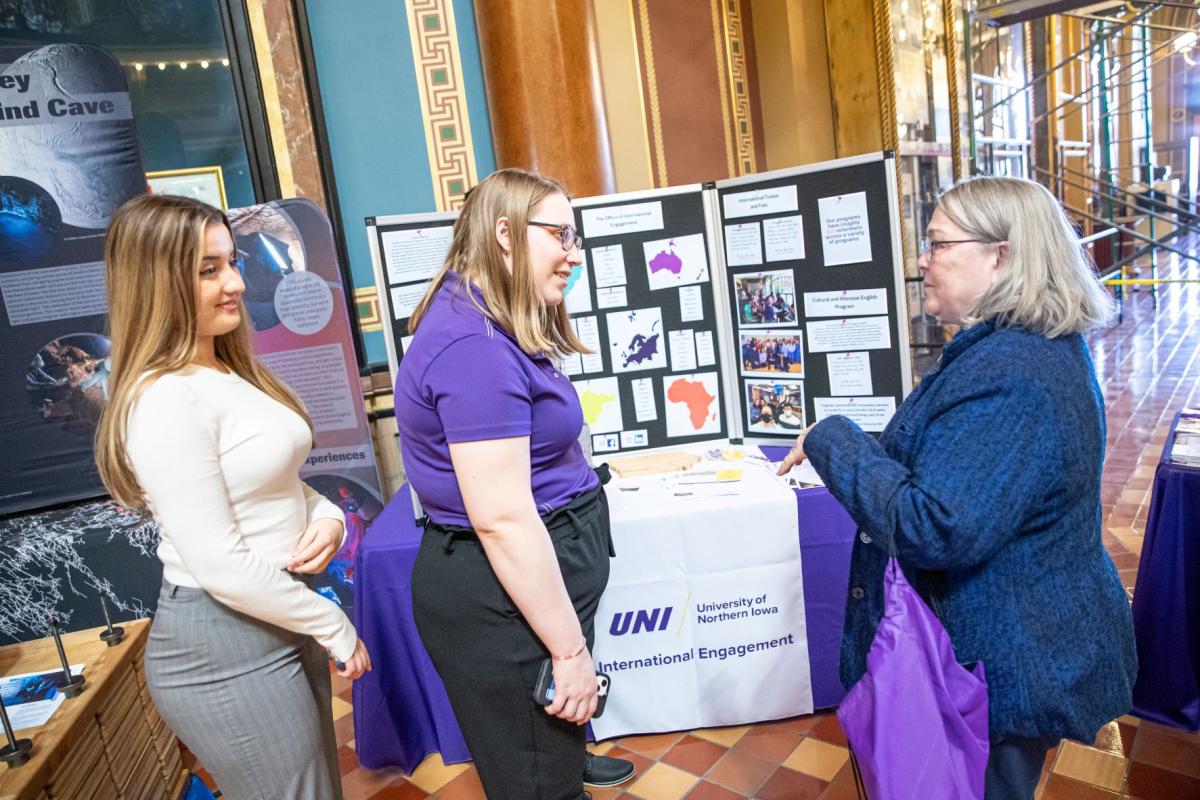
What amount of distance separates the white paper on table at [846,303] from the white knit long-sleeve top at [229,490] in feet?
5.31

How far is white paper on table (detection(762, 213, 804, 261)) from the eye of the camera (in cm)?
243

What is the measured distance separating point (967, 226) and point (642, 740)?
180 cm

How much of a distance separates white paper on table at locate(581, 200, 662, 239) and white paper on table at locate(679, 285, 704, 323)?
0.80ft

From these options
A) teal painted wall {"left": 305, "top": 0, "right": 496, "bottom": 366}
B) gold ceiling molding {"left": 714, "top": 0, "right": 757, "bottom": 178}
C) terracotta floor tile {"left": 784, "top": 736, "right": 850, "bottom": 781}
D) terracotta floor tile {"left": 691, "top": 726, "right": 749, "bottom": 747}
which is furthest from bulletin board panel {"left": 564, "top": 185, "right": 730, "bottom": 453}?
gold ceiling molding {"left": 714, "top": 0, "right": 757, "bottom": 178}

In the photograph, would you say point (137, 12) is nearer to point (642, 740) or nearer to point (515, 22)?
point (515, 22)

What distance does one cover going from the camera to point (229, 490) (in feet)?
4.24

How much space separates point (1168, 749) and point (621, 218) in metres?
2.18

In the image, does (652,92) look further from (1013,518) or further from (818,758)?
(1013,518)

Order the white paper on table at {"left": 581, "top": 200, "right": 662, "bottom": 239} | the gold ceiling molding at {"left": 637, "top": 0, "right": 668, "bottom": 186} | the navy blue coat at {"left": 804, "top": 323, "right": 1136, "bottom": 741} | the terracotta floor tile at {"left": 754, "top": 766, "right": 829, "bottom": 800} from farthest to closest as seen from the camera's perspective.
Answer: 1. the gold ceiling molding at {"left": 637, "top": 0, "right": 668, "bottom": 186}
2. the white paper on table at {"left": 581, "top": 200, "right": 662, "bottom": 239}
3. the terracotta floor tile at {"left": 754, "top": 766, "right": 829, "bottom": 800}
4. the navy blue coat at {"left": 804, "top": 323, "right": 1136, "bottom": 741}

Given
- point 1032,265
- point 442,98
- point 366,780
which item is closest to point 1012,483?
point 1032,265

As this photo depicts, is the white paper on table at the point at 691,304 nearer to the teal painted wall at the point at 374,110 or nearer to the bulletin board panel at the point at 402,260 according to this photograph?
the bulletin board panel at the point at 402,260

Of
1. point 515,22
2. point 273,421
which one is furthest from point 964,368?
point 515,22

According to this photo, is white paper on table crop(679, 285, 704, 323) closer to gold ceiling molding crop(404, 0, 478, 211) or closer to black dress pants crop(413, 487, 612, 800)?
black dress pants crop(413, 487, 612, 800)

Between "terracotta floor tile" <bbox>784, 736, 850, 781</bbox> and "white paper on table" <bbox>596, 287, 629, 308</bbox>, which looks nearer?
"terracotta floor tile" <bbox>784, 736, 850, 781</bbox>
